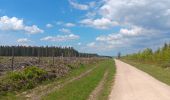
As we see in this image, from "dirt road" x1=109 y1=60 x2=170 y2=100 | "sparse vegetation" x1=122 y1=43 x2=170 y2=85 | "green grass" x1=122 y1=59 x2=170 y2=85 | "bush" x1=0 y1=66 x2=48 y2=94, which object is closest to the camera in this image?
"dirt road" x1=109 y1=60 x2=170 y2=100

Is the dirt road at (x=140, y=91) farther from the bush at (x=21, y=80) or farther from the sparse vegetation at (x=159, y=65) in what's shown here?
the bush at (x=21, y=80)

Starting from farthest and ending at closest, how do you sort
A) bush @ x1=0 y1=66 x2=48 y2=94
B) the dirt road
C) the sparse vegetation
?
the sparse vegetation, bush @ x1=0 y1=66 x2=48 y2=94, the dirt road

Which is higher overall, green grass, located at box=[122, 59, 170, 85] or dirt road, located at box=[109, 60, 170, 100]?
green grass, located at box=[122, 59, 170, 85]

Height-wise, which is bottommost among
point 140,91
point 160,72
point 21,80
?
point 140,91

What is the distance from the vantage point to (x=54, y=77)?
2967 centimetres

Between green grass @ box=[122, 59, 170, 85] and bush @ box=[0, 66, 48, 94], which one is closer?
bush @ box=[0, 66, 48, 94]

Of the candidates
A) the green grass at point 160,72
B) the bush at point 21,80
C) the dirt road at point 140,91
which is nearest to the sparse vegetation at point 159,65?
the green grass at point 160,72

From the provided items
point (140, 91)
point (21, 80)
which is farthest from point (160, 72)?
point (21, 80)

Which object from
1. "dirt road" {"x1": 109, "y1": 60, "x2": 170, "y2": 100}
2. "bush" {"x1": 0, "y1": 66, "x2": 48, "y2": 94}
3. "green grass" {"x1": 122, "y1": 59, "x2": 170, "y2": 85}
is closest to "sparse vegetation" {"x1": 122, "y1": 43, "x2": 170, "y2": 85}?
"green grass" {"x1": 122, "y1": 59, "x2": 170, "y2": 85}

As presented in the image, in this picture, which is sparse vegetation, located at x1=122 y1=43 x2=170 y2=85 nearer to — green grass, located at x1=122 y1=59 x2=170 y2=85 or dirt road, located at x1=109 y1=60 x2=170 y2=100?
green grass, located at x1=122 y1=59 x2=170 y2=85

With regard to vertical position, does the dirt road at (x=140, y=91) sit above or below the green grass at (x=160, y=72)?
below

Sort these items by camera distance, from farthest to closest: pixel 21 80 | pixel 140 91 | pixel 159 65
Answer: pixel 159 65 → pixel 21 80 → pixel 140 91

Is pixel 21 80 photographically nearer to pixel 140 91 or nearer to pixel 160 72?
pixel 140 91

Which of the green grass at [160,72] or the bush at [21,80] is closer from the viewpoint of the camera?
the bush at [21,80]
